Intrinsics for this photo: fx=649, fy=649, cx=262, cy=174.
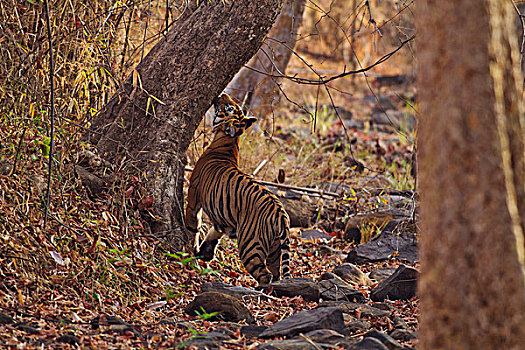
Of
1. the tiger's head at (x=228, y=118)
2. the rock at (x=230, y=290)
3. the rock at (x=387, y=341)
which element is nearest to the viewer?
the rock at (x=387, y=341)

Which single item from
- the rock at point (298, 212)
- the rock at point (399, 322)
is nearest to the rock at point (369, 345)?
the rock at point (399, 322)

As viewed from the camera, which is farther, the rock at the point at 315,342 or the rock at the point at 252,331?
the rock at the point at 252,331

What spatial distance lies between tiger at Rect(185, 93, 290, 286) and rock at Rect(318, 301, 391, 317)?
590 millimetres

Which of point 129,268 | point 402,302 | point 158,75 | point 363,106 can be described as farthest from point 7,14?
point 363,106

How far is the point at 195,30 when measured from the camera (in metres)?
5.12

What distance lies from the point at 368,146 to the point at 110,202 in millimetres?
7547

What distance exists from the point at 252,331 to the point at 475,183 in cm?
177

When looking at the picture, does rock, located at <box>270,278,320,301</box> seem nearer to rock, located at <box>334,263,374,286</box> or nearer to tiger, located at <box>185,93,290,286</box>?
tiger, located at <box>185,93,290,286</box>

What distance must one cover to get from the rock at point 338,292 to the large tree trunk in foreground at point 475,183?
93.5 inches

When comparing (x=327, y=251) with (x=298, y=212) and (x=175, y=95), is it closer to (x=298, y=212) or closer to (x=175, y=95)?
(x=298, y=212)

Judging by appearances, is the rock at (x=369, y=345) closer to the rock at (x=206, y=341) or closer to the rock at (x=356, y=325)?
the rock at (x=356, y=325)

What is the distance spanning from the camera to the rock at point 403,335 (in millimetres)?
3600

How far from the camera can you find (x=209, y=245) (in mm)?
5316

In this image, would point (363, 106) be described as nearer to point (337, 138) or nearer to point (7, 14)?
point (337, 138)
